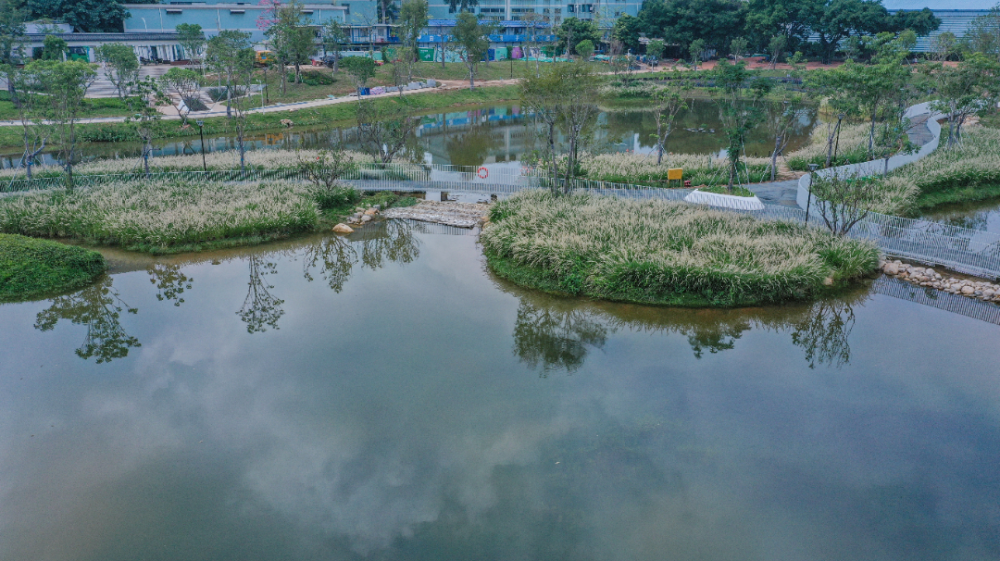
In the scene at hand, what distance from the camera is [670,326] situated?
54.2ft

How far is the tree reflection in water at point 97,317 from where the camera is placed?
1552cm

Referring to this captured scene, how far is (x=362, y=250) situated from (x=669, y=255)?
9932mm

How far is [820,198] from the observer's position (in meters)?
21.0

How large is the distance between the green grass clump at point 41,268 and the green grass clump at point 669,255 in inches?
453

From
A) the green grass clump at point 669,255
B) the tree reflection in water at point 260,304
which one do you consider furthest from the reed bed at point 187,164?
the green grass clump at point 669,255

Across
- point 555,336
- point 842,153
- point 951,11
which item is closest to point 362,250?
point 555,336

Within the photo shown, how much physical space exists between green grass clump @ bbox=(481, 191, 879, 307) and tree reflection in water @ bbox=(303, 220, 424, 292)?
294 centimetres

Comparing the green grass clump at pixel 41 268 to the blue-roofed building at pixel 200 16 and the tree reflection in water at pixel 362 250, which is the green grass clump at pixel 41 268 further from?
the blue-roofed building at pixel 200 16

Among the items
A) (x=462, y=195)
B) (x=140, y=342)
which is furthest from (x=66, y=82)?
(x=140, y=342)

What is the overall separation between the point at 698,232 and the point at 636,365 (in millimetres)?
7288

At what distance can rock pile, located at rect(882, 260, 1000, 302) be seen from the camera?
17938mm

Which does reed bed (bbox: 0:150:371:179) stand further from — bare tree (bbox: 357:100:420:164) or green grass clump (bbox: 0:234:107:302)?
green grass clump (bbox: 0:234:107:302)

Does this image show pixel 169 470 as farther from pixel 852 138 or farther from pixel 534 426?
pixel 852 138

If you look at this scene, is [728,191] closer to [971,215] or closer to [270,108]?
[971,215]
